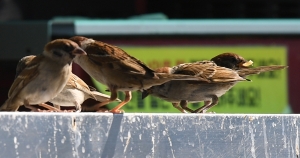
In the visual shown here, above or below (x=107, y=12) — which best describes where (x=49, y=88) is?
above

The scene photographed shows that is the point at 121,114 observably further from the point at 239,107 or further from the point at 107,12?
the point at 107,12

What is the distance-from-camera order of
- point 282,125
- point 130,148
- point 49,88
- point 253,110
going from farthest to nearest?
point 253,110 < point 49,88 < point 282,125 < point 130,148

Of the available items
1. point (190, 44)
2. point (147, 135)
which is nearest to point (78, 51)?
point (147, 135)

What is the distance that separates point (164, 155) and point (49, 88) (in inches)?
40.2

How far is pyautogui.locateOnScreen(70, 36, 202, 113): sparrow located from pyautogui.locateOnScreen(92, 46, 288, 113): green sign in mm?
4515

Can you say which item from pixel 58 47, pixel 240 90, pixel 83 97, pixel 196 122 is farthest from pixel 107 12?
pixel 196 122

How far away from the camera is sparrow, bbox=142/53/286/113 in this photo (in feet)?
19.3

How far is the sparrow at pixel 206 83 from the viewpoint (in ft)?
19.3

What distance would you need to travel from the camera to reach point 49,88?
15.1 ft

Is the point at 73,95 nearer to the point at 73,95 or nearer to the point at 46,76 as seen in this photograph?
the point at 73,95

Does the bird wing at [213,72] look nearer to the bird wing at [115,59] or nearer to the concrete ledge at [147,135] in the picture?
the bird wing at [115,59]

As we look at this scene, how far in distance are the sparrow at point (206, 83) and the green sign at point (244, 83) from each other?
3060mm

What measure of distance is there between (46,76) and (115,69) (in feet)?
1.49

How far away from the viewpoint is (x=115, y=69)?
4.89 metres
